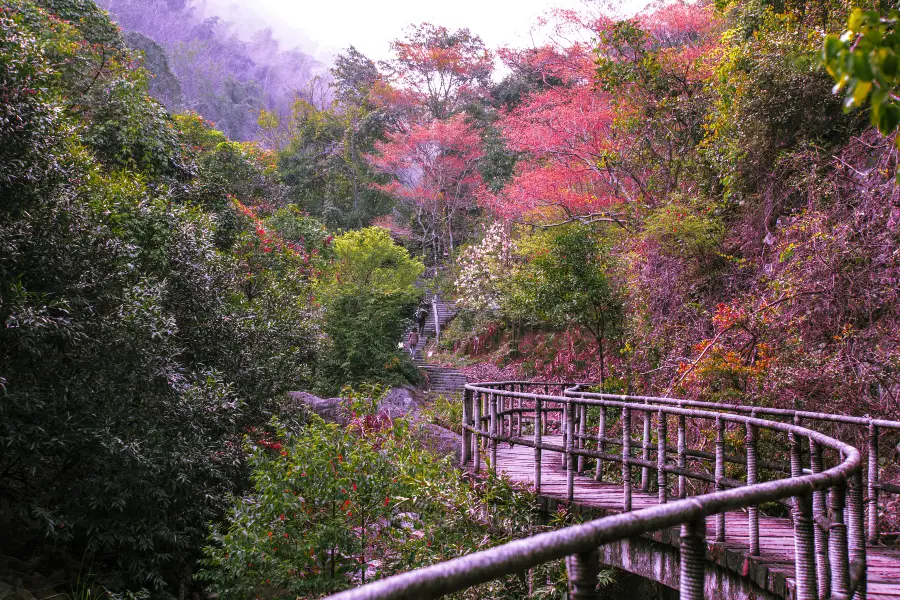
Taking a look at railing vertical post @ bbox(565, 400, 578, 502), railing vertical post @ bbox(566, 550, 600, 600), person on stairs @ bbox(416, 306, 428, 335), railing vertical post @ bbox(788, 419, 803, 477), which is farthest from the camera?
person on stairs @ bbox(416, 306, 428, 335)

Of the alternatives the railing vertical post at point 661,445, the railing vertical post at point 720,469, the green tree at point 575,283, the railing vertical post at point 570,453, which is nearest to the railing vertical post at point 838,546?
the railing vertical post at point 720,469

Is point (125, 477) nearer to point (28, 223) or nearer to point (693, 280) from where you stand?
point (28, 223)

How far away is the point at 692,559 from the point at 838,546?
43.4 inches

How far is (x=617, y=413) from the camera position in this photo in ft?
37.7

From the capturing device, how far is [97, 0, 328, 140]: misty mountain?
51.8 meters

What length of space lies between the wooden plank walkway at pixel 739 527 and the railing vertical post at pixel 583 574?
2625 mm

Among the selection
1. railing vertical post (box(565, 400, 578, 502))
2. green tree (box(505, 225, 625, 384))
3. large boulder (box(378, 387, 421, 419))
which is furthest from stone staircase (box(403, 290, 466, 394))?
railing vertical post (box(565, 400, 578, 502))

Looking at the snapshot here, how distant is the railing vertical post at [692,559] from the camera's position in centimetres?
164

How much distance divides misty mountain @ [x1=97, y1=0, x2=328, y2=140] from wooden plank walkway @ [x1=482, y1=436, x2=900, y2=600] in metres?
43.0

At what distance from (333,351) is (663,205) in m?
10.9

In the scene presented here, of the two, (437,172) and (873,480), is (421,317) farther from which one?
(873,480)

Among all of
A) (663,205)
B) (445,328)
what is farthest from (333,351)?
(663,205)

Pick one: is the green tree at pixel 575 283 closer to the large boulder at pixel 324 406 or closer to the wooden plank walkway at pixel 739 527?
the wooden plank walkway at pixel 739 527

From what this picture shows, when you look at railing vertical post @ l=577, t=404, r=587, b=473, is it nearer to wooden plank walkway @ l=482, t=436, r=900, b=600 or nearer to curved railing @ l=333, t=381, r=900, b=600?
wooden plank walkway @ l=482, t=436, r=900, b=600
